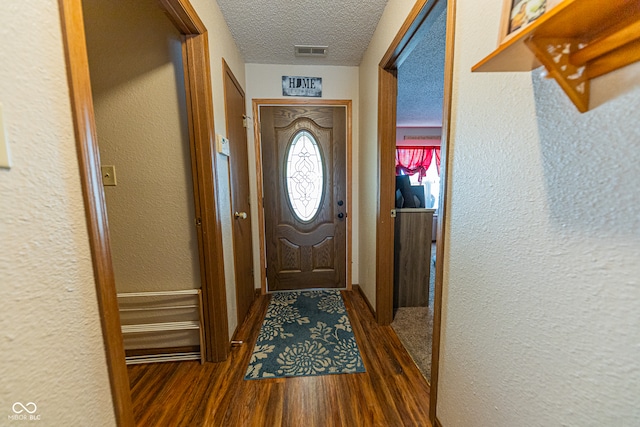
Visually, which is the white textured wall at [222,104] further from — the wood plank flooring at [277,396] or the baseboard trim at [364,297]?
the baseboard trim at [364,297]

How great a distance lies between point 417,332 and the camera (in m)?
1.95

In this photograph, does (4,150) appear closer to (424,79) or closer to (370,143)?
(370,143)

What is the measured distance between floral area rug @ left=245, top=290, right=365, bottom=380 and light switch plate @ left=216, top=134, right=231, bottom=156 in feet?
4.72

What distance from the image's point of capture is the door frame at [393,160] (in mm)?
1057

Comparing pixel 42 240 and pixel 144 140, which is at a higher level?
pixel 144 140

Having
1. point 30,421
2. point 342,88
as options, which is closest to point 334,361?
point 30,421

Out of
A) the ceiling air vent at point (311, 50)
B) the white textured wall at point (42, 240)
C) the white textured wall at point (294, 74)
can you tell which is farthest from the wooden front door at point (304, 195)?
the white textured wall at point (42, 240)

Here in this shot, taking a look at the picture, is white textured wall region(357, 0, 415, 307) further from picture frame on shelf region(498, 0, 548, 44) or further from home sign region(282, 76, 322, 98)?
picture frame on shelf region(498, 0, 548, 44)

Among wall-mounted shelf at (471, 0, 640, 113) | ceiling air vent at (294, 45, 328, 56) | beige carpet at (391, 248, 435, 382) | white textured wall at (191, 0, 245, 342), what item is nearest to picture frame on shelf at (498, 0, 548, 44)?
wall-mounted shelf at (471, 0, 640, 113)

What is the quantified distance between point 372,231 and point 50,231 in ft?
6.43

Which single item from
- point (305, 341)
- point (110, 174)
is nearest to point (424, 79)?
point (305, 341)

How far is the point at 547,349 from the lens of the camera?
0.63 metres

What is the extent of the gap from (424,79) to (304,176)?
194 centimetres

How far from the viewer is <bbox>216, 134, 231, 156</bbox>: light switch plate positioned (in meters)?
1.65
